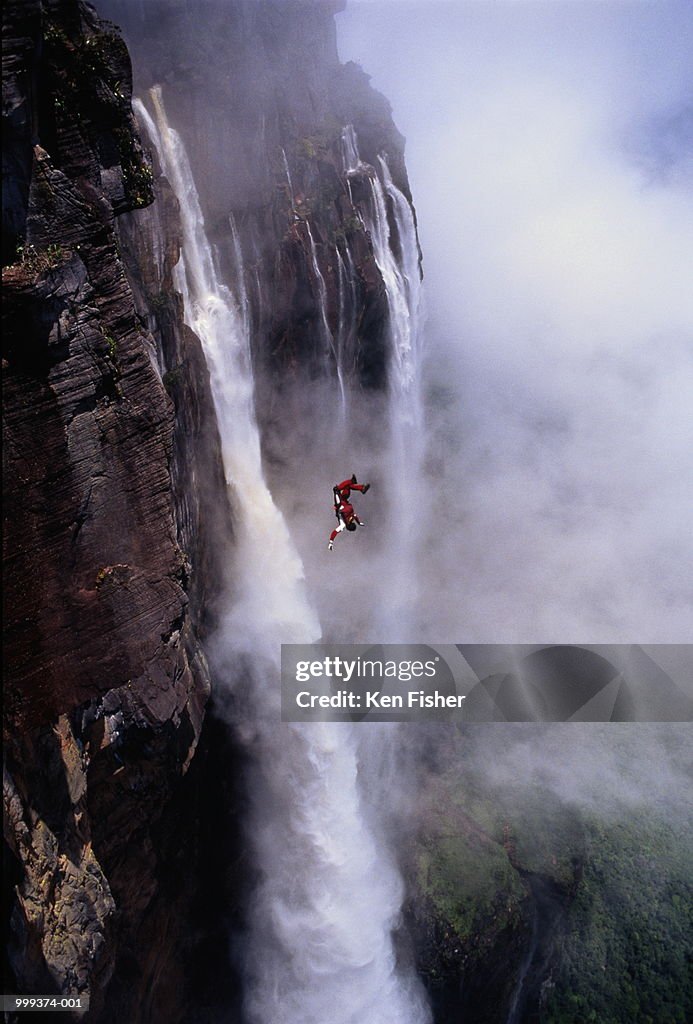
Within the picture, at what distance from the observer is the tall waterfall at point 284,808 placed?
20234 mm

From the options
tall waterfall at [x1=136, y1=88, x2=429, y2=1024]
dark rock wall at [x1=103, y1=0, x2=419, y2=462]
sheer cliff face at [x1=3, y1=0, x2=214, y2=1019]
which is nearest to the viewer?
sheer cliff face at [x1=3, y1=0, x2=214, y2=1019]

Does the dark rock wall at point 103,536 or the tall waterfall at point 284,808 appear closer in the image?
the dark rock wall at point 103,536

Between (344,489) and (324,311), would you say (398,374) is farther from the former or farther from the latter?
(344,489)

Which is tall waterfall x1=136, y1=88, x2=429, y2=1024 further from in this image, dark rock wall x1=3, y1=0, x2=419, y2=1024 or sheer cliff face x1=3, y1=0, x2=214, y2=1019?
sheer cliff face x1=3, y1=0, x2=214, y2=1019

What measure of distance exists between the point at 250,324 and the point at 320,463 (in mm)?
7588

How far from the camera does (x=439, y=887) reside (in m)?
23.0

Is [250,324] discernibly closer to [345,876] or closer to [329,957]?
[345,876]

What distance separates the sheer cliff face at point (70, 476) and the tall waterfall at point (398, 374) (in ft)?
66.2

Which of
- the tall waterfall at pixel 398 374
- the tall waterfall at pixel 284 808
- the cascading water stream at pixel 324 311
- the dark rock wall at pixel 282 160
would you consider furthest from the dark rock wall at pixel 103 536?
the tall waterfall at pixel 398 374

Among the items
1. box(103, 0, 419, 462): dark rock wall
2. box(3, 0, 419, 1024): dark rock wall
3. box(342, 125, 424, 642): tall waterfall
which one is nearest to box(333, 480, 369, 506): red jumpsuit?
box(3, 0, 419, 1024): dark rock wall

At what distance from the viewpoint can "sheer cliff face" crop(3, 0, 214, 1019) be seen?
816cm

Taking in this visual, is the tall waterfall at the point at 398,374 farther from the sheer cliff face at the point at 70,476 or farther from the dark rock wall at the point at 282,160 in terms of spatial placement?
the sheer cliff face at the point at 70,476

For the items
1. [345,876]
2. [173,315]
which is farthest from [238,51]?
[345,876]

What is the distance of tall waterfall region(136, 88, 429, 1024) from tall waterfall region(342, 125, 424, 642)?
8.95 m
